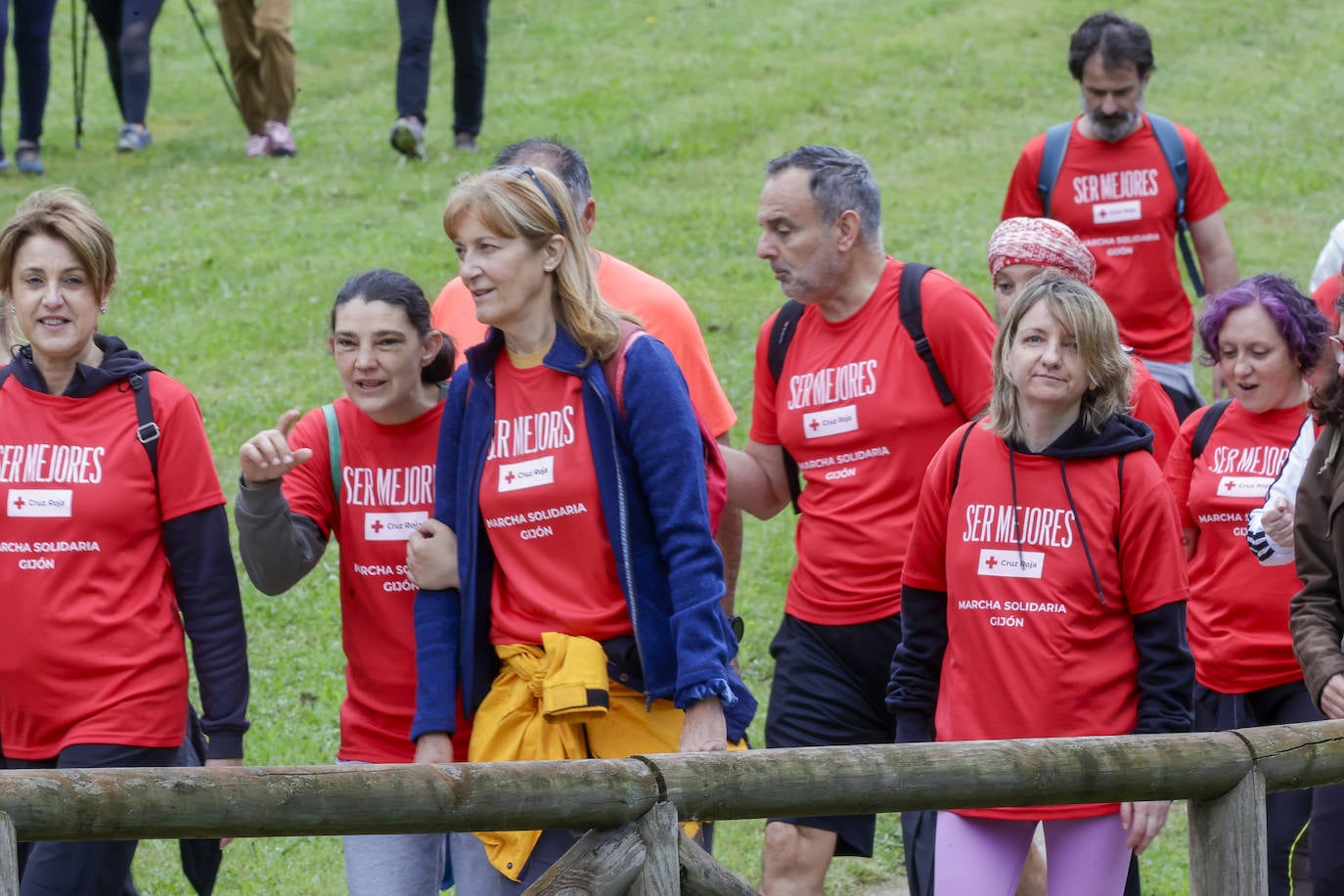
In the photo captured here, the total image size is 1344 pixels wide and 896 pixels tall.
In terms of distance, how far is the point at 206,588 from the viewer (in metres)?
4.23

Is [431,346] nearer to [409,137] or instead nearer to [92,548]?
[92,548]

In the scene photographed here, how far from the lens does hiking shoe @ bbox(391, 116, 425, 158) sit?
1474 cm

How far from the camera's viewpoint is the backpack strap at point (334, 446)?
448 cm

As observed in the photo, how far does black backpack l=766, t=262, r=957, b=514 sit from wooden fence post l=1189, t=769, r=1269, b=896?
1.71 meters

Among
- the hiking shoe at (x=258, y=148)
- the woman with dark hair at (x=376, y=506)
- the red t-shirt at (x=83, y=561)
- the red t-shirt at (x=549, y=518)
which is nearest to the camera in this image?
the red t-shirt at (x=549, y=518)

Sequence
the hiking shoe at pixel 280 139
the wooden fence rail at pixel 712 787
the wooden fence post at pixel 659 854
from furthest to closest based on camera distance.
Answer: the hiking shoe at pixel 280 139
the wooden fence post at pixel 659 854
the wooden fence rail at pixel 712 787

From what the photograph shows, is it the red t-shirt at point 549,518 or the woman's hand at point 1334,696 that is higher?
the red t-shirt at point 549,518

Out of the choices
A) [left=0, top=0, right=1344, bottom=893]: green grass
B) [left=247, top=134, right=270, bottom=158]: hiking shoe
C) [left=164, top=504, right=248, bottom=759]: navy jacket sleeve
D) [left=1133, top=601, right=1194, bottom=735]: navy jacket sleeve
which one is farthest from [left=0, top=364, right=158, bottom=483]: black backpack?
[left=247, top=134, right=270, bottom=158]: hiking shoe

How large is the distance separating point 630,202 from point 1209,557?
31.0 feet

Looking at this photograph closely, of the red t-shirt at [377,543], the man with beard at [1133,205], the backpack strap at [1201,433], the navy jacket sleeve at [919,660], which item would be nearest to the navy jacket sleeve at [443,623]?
the red t-shirt at [377,543]

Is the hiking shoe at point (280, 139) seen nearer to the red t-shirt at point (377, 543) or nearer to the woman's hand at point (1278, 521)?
the red t-shirt at point (377, 543)

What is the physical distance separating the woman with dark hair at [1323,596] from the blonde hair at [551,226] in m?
1.66

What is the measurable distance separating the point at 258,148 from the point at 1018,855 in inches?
505

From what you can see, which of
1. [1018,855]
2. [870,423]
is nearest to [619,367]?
[870,423]
